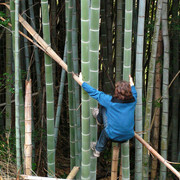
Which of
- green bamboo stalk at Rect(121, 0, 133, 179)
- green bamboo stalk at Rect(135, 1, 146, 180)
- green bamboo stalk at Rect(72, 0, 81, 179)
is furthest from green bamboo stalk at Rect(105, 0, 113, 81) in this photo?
green bamboo stalk at Rect(121, 0, 133, 179)

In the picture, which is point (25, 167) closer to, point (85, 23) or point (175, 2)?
point (85, 23)

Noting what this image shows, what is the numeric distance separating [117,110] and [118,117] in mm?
60

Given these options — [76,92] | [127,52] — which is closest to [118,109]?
[127,52]

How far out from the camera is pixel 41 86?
4.40 meters

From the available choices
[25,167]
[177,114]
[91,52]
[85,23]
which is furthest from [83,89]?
A: [177,114]

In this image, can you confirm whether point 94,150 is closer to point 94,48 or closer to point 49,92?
point 49,92

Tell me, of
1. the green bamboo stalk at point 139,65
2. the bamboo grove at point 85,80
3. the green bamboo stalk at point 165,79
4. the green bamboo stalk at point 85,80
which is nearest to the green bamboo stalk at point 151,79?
the bamboo grove at point 85,80

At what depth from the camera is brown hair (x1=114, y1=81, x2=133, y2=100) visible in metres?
2.47

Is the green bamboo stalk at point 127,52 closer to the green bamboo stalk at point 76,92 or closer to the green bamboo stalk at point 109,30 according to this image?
the green bamboo stalk at point 76,92

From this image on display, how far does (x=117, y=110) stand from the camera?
99.7 inches

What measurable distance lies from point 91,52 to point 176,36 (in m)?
2.19

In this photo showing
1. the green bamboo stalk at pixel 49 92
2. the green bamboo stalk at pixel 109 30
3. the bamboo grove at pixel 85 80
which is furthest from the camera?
the green bamboo stalk at pixel 109 30

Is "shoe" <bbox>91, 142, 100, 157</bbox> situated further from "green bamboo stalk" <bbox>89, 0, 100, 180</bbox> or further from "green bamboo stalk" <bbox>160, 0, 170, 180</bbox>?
"green bamboo stalk" <bbox>160, 0, 170, 180</bbox>

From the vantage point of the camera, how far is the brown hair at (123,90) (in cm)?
247
